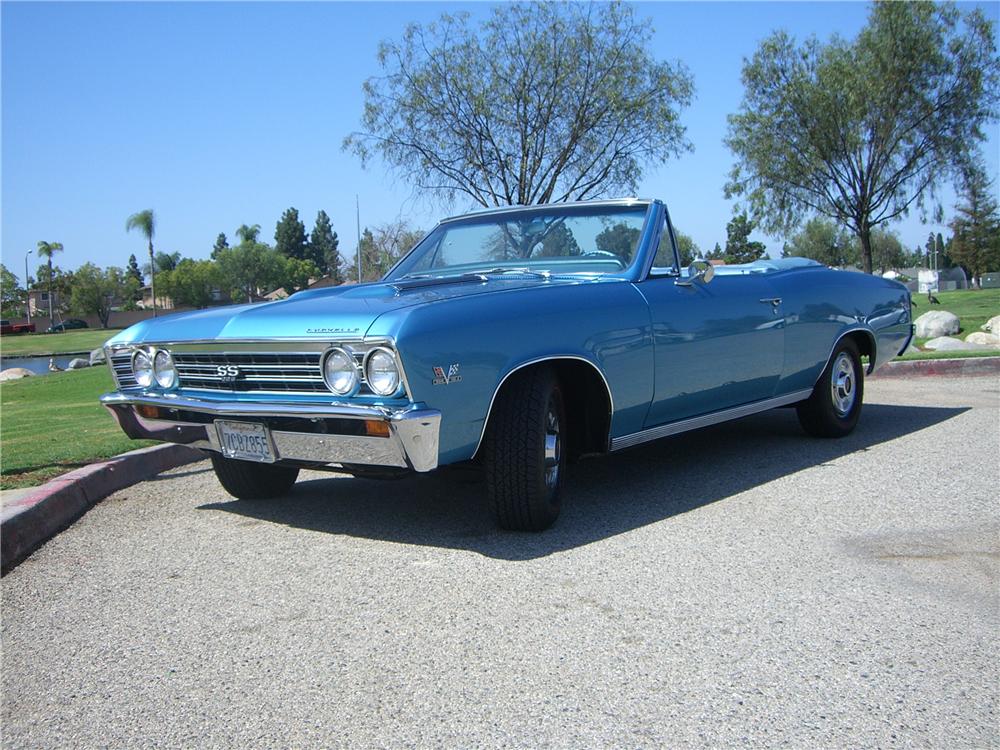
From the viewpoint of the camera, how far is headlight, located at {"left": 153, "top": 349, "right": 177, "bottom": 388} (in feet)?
14.4

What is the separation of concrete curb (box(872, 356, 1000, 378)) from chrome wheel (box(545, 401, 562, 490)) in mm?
7034

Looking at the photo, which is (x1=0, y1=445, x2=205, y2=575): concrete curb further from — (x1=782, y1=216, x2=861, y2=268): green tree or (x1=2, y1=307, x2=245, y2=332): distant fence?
(x1=2, y1=307, x2=245, y2=332): distant fence

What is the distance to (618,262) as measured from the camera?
4.97 m

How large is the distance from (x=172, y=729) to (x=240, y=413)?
5.54 feet

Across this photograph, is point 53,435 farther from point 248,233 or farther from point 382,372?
point 248,233

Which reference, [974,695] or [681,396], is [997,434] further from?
[974,695]

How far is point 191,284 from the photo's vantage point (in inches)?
3553

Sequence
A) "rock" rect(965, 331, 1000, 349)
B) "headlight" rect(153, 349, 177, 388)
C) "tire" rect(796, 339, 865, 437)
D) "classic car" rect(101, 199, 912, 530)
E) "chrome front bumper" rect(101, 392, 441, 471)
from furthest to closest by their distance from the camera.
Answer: "rock" rect(965, 331, 1000, 349) → "tire" rect(796, 339, 865, 437) → "headlight" rect(153, 349, 177, 388) → "classic car" rect(101, 199, 912, 530) → "chrome front bumper" rect(101, 392, 441, 471)

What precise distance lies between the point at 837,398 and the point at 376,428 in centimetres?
389

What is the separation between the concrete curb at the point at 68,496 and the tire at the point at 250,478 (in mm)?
742

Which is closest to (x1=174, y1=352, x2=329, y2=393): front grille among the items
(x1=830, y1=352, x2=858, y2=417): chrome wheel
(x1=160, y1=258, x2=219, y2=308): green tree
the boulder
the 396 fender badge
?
the 396 fender badge

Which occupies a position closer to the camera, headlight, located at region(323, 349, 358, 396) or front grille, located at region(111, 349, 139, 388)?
headlight, located at region(323, 349, 358, 396)

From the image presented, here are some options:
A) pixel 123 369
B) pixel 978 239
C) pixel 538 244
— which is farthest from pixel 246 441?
pixel 978 239

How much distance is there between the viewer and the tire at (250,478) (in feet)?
16.1
